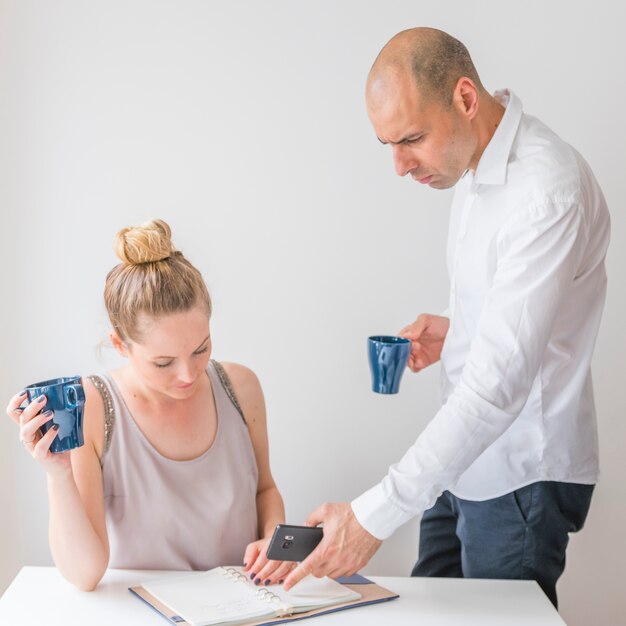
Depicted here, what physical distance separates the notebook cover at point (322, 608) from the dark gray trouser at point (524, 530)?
30 cm

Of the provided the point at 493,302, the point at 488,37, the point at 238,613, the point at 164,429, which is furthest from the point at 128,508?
the point at 488,37

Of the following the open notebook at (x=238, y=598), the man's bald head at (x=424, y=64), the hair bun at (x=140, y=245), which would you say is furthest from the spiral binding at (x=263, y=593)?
the man's bald head at (x=424, y=64)

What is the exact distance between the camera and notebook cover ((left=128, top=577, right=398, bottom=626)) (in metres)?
1.51

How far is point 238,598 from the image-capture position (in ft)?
5.22

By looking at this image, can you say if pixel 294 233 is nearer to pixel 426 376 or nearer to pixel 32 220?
pixel 426 376

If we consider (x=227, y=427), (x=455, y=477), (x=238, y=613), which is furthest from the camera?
(x=227, y=427)

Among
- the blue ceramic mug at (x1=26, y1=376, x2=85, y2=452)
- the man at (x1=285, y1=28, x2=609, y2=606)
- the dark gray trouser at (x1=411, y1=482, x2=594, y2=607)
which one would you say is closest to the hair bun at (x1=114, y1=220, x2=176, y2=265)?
the blue ceramic mug at (x1=26, y1=376, x2=85, y2=452)

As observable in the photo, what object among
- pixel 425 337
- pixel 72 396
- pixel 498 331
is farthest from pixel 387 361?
pixel 72 396

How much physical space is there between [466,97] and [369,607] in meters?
0.99

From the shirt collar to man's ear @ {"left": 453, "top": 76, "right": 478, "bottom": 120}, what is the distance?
0.22 feet

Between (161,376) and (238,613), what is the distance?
1.73 feet

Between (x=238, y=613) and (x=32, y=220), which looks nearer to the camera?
(x=238, y=613)

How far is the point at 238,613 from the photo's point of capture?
153cm

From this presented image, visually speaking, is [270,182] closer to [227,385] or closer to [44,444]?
[227,385]
